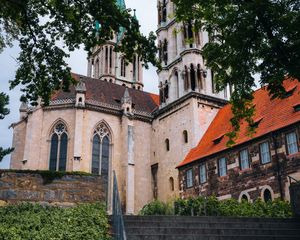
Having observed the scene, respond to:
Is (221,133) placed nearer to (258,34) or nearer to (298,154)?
(298,154)

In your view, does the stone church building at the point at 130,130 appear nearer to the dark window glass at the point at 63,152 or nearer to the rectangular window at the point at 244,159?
the dark window glass at the point at 63,152

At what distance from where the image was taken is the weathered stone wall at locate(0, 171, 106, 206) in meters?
12.9

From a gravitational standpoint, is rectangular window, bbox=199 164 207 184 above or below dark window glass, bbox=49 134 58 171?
below

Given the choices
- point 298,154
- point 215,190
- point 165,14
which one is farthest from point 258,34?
point 165,14

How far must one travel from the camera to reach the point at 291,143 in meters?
21.7

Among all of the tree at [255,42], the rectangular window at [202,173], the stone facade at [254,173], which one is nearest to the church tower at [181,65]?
the rectangular window at [202,173]

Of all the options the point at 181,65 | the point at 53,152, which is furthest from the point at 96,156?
the point at 181,65

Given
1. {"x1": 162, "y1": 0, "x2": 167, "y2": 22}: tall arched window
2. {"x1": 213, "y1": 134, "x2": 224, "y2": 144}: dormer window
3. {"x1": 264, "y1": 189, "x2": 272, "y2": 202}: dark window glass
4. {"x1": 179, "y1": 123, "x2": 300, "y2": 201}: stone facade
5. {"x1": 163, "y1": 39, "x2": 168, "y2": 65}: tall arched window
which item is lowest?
{"x1": 264, "y1": 189, "x2": 272, "y2": 202}: dark window glass

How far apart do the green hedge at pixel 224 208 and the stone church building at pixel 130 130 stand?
35.8ft

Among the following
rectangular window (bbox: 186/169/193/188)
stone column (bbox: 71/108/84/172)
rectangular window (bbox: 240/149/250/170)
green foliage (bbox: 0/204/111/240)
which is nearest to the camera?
green foliage (bbox: 0/204/111/240)

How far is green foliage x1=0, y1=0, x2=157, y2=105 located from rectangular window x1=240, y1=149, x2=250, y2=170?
43.3 ft

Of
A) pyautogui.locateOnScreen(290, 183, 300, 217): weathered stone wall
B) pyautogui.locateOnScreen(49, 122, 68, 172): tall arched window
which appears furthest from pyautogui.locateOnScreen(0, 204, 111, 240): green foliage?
pyautogui.locateOnScreen(49, 122, 68, 172): tall arched window

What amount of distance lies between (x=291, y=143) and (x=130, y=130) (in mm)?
16436

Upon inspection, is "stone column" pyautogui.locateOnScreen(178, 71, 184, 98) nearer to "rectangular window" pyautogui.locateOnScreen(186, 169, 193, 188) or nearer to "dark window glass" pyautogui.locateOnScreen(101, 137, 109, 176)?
"dark window glass" pyautogui.locateOnScreen(101, 137, 109, 176)
